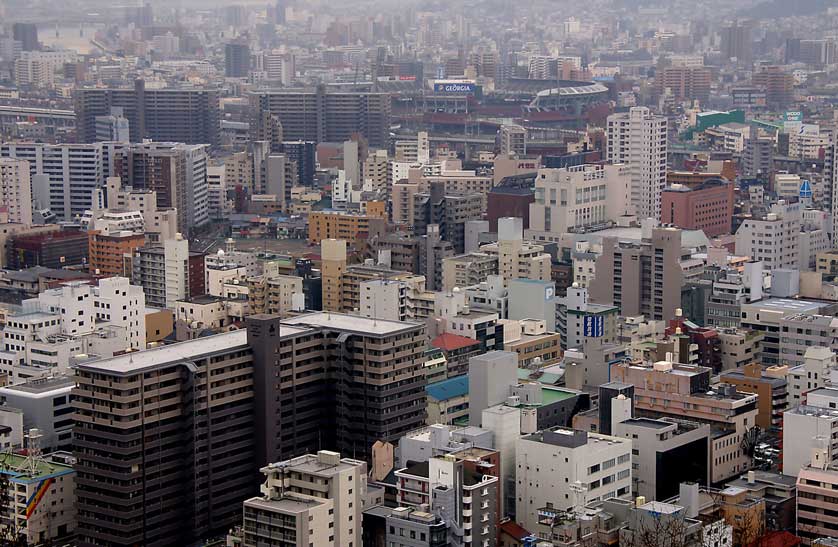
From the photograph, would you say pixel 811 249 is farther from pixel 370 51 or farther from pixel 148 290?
pixel 370 51

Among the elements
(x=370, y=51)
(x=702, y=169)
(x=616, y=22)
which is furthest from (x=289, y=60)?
(x=702, y=169)

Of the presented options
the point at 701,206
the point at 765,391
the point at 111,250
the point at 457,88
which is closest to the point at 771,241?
the point at 701,206

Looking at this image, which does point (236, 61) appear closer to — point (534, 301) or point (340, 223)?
point (340, 223)

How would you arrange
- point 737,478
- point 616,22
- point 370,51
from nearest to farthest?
point 737,478 < point 370,51 < point 616,22

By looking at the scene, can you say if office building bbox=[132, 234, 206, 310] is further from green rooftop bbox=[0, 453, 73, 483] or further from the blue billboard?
green rooftop bbox=[0, 453, 73, 483]

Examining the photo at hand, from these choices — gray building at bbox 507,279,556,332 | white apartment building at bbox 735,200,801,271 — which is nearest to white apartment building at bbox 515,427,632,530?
gray building at bbox 507,279,556,332

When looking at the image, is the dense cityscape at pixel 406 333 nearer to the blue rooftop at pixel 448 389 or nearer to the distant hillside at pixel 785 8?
the blue rooftop at pixel 448 389
